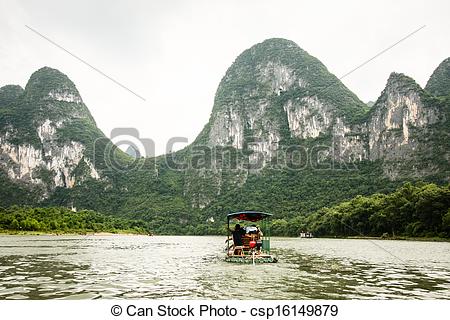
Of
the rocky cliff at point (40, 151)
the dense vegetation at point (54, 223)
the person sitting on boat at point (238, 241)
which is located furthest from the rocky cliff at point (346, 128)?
the person sitting on boat at point (238, 241)

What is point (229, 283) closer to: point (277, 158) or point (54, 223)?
point (54, 223)

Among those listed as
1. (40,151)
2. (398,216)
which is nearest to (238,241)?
(398,216)

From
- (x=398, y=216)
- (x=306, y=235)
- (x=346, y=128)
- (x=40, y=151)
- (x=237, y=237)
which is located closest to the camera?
(x=237, y=237)

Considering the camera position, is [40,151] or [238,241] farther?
[40,151]

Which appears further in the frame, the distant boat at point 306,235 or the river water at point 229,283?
the distant boat at point 306,235

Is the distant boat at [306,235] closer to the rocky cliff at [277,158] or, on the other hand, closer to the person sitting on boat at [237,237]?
the rocky cliff at [277,158]

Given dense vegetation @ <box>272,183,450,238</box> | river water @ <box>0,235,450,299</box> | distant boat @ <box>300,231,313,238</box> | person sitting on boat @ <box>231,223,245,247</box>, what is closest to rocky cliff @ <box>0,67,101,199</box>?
distant boat @ <box>300,231,313,238</box>

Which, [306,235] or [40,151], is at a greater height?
[40,151]
